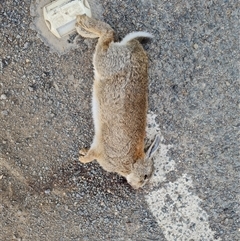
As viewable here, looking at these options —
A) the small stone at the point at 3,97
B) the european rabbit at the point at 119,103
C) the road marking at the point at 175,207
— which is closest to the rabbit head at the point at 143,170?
the european rabbit at the point at 119,103

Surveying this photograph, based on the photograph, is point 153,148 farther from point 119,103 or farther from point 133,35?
point 133,35

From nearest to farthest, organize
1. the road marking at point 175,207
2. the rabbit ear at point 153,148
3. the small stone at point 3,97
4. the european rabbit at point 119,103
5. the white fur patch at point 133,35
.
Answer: the european rabbit at point 119,103 → the white fur patch at point 133,35 → the rabbit ear at point 153,148 → the small stone at point 3,97 → the road marking at point 175,207

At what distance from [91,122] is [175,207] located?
3.35 ft

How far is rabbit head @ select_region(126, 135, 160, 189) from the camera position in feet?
11.5

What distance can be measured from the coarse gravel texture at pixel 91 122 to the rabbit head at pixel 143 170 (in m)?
0.29

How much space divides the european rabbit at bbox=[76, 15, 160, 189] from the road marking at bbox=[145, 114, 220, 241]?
0.35 meters

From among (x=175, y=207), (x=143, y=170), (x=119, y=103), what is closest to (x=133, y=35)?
(x=119, y=103)

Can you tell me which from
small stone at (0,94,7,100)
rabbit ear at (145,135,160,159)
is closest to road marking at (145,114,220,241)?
rabbit ear at (145,135,160,159)

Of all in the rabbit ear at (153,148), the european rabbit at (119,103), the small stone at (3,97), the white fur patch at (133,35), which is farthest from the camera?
the small stone at (3,97)

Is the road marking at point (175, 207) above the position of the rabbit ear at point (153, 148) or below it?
below

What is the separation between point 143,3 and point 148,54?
0.38 meters

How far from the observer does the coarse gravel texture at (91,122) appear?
3.62m

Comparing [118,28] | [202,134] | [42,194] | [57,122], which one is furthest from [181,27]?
[42,194]

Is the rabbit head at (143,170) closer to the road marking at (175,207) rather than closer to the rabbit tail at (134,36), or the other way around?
the road marking at (175,207)
